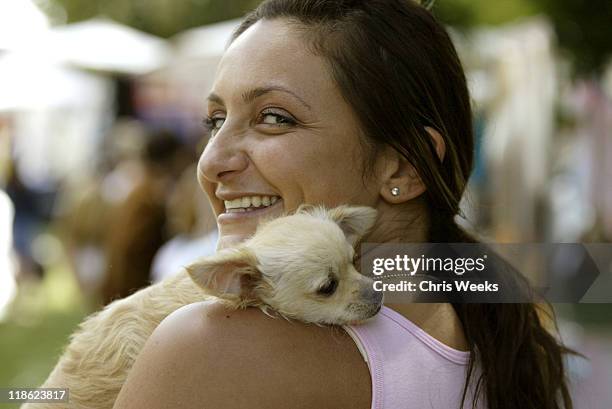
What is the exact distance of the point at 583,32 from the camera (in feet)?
30.6

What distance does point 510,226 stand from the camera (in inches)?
320

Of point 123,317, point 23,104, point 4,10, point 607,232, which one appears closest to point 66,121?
point 23,104

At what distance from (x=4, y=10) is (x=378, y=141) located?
10.1 m

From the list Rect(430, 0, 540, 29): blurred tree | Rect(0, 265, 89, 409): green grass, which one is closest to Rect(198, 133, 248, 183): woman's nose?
Rect(0, 265, 89, 409): green grass

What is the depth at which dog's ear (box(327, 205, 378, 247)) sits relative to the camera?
6.86 feet

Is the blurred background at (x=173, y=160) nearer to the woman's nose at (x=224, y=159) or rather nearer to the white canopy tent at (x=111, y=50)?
the white canopy tent at (x=111, y=50)

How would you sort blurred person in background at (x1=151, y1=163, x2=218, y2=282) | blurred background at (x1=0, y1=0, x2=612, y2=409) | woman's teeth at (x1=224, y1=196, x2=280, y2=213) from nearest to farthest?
woman's teeth at (x1=224, y1=196, x2=280, y2=213), blurred person in background at (x1=151, y1=163, x2=218, y2=282), blurred background at (x1=0, y1=0, x2=612, y2=409)

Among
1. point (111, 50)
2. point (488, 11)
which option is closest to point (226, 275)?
point (488, 11)

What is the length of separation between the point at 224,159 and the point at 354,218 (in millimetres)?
381

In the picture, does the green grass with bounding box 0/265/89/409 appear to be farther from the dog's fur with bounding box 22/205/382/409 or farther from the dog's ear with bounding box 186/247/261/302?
the dog's ear with bounding box 186/247/261/302

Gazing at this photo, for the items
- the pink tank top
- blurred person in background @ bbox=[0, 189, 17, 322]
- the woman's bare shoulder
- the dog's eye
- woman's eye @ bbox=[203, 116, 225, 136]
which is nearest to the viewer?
the woman's bare shoulder

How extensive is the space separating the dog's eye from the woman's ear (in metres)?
0.27

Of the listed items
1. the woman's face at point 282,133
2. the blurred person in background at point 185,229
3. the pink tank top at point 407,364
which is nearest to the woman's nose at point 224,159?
the woman's face at point 282,133

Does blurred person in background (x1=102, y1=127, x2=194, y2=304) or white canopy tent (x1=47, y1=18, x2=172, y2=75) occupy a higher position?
white canopy tent (x1=47, y1=18, x2=172, y2=75)
